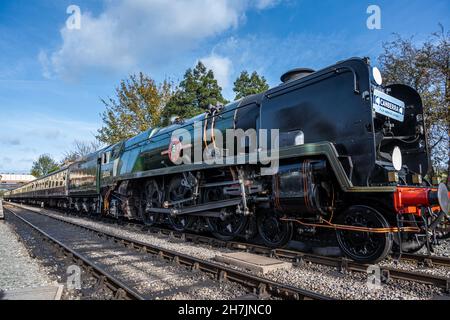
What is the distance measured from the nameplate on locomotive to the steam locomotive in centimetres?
2

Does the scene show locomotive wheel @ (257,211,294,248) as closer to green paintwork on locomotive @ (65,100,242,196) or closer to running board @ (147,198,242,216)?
running board @ (147,198,242,216)

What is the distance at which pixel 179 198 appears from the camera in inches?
382

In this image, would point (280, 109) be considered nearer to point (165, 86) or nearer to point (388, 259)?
point (388, 259)

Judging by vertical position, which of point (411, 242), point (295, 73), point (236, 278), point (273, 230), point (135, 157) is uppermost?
Answer: point (295, 73)

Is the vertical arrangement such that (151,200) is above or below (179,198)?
below

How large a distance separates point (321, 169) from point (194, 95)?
2395 cm

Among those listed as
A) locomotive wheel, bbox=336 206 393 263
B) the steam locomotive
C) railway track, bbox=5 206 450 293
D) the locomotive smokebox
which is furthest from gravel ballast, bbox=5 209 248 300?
the locomotive smokebox

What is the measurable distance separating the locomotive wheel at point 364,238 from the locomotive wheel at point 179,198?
448 centimetres

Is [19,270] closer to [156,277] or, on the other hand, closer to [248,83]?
[156,277]

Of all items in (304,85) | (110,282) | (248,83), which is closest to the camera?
(110,282)

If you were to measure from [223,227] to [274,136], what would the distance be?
2.91 metres

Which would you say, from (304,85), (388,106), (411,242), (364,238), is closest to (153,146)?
(304,85)

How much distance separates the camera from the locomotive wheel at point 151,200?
429 inches
